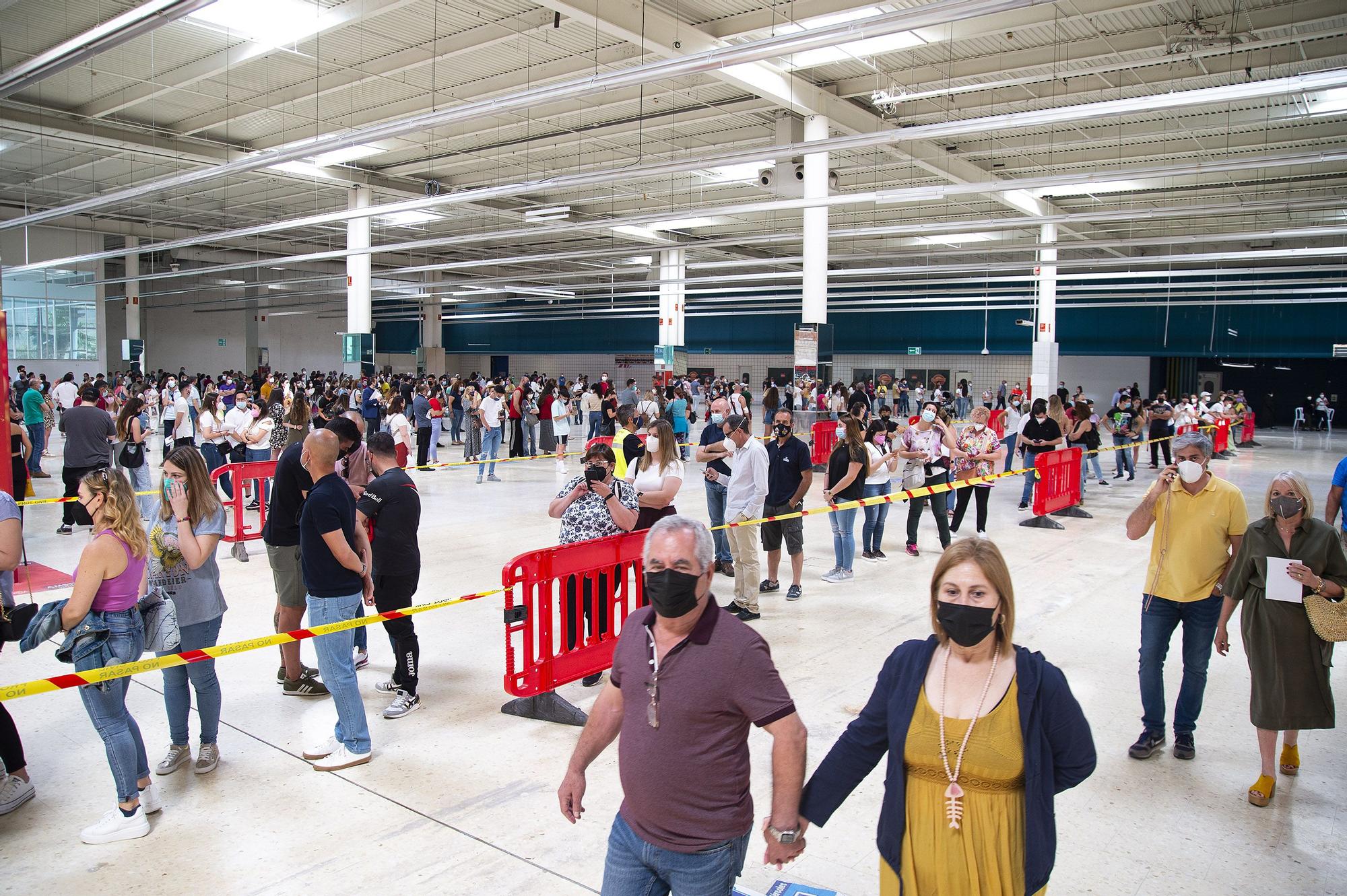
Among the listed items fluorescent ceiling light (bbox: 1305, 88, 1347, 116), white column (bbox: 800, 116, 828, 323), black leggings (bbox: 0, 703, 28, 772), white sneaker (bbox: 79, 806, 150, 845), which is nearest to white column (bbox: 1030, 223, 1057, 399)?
white column (bbox: 800, 116, 828, 323)

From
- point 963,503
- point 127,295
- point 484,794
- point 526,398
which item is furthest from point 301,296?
point 484,794

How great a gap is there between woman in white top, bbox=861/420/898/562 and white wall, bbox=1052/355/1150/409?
91.7ft

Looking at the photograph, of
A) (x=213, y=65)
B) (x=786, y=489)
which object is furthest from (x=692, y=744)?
(x=213, y=65)

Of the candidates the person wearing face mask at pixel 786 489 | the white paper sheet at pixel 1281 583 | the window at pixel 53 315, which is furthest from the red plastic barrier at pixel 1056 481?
the window at pixel 53 315

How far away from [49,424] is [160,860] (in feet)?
58.8

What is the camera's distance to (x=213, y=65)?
13516mm

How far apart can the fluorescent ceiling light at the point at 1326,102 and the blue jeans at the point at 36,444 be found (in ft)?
62.9

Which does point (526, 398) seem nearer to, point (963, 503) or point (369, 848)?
point (963, 503)

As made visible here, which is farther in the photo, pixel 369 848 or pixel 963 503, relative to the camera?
pixel 963 503

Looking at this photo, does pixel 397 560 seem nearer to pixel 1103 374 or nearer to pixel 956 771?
pixel 956 771

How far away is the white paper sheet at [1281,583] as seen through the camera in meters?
3.75

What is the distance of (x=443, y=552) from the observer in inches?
353

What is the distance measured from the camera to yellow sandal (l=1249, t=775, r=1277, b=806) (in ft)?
12.9

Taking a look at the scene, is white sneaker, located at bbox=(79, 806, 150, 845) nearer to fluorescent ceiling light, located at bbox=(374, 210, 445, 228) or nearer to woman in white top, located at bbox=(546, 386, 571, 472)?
woman in white top, located at bbox=(546, 386, 571, 472)
